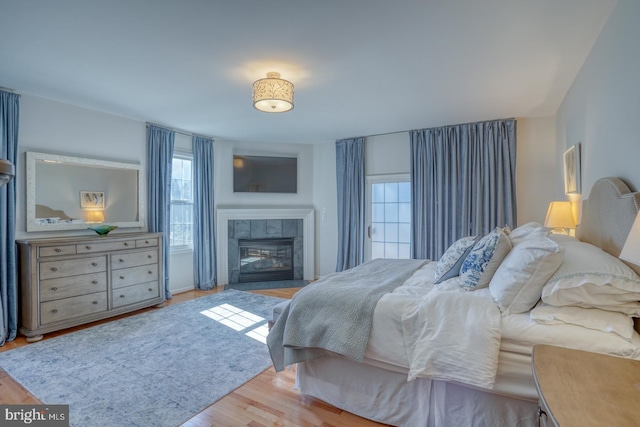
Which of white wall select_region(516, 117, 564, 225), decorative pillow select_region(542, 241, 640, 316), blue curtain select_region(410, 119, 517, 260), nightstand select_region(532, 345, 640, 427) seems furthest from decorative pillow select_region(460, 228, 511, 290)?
white wall select_region(516, 117, 564, 225)

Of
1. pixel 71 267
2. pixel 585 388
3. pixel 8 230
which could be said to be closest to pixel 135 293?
pixel 71 267

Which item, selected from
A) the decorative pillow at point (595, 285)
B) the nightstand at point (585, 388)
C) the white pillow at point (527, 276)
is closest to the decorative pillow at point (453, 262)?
the white pillow at point (527, 276)

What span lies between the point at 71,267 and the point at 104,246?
36cm

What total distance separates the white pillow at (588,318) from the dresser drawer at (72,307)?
13.0 feet

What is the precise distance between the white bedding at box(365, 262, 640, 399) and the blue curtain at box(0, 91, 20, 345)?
346cm

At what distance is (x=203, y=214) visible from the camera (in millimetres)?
4938

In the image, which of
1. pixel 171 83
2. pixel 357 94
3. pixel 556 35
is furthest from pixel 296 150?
pixel 556 35

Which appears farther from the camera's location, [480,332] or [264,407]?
[264,407]

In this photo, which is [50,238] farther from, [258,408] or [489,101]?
[489,101]

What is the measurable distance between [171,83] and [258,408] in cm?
281

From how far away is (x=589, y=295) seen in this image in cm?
143

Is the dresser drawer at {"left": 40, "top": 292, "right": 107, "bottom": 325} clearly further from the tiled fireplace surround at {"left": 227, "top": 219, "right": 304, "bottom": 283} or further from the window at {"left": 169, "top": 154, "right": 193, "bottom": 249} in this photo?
the tiled fireplace surround at {"left": 227, "top": 219, "right": 304, "bottom": 283}

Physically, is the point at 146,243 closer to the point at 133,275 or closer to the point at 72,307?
the point at 133,275

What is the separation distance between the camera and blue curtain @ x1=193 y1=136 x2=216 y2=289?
489 cm
